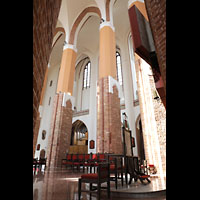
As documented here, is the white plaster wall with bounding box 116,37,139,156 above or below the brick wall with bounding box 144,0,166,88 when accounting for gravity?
above

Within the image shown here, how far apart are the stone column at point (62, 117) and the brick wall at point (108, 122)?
294cm

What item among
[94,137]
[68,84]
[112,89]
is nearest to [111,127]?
[112,89]

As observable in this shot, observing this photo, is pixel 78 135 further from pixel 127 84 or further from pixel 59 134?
pixel 127 84

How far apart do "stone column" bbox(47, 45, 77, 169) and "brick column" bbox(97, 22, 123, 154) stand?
9.62 feet

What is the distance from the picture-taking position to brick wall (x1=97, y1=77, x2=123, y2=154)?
7.35 metres

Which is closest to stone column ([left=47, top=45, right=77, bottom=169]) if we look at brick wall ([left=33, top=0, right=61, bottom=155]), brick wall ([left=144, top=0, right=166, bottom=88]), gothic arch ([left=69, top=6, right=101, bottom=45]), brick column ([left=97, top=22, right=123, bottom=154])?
gothic arch ([left=69, top=6, right=101, bottom=45])

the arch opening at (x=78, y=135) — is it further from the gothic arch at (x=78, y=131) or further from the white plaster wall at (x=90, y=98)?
the white plaster wall at (x=90, y=98)

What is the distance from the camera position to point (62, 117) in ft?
32.1

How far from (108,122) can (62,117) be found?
3671 mm

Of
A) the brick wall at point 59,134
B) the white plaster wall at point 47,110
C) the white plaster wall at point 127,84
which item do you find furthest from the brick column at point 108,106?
the white plaster wall at point 47,110

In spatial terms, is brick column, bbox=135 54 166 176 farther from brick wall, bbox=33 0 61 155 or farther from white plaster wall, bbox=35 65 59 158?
white plaster wall, bbox=35 65 59 158
